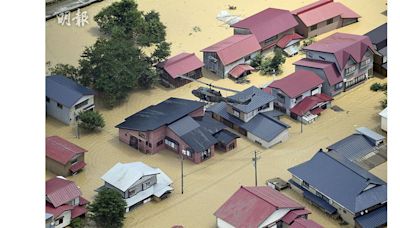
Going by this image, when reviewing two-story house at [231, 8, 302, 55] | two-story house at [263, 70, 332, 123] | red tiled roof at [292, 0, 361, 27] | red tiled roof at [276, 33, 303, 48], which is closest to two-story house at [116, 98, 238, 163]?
two-story house at [263, 70, 332, 123]

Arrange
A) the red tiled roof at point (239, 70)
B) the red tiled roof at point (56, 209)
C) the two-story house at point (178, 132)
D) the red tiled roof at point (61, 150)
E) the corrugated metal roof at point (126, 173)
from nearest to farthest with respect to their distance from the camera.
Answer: the red tiled roof at point (56, 209) < the corrugated metal roof at point (126, 173) < the red tiled roof at point (61, 150) < the two-story house at point (178, 132) < the red tiled roof at point (239, 70)

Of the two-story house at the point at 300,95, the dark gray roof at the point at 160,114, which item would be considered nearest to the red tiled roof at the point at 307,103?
the two-story house at the point at 300,95

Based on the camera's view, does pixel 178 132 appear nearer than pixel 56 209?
No

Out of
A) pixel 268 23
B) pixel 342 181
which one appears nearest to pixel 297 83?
pixel 268 23

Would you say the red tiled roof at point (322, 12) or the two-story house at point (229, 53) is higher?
the red tiled roof at point (322, 12)

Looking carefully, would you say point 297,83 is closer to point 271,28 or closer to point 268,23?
point 271,28

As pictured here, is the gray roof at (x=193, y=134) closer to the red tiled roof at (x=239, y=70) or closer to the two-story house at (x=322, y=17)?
the red tiled roof at (x=239, y=70)

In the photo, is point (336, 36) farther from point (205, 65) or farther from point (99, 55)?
point (99, 55)
